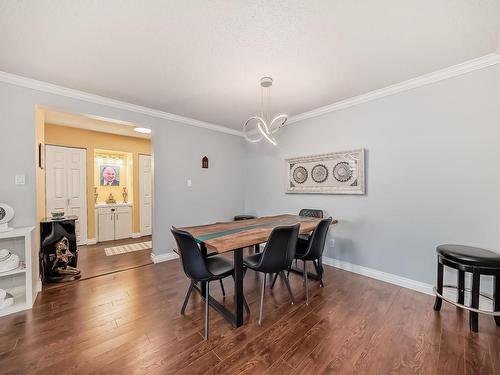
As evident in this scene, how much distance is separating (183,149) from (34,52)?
2148 mm

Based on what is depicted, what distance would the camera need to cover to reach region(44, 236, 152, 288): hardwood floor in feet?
10.4

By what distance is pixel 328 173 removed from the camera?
3.35 metres

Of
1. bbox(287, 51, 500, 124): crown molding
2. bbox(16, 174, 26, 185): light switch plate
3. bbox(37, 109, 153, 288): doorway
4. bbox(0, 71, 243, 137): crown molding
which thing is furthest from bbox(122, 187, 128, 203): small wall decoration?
bbox(287, 51, 500, 124): crown molding

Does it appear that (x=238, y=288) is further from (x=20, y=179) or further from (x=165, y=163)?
(x=20, y=179)

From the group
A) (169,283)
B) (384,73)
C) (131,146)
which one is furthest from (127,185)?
(384,73)

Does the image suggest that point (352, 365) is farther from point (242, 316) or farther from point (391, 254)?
point (391, 254)

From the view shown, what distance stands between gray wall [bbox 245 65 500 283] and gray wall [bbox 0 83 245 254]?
6.28 feet

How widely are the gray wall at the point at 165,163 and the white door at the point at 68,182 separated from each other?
7.17 ft

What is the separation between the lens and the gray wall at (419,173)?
214cm

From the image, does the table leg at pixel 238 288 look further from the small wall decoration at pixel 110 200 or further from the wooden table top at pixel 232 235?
the small wall decoration at pixel 110 200

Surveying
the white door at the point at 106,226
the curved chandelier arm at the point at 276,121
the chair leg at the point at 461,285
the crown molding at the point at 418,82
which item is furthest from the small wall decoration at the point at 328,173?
the white door at the point at 106,226

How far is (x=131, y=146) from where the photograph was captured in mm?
5184

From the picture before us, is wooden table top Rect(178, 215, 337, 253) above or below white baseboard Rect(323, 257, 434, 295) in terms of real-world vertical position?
above

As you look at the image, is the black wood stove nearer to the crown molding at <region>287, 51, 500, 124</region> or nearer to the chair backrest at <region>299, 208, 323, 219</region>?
the chair backrest at <region>299, 208, 323, 219</region>
